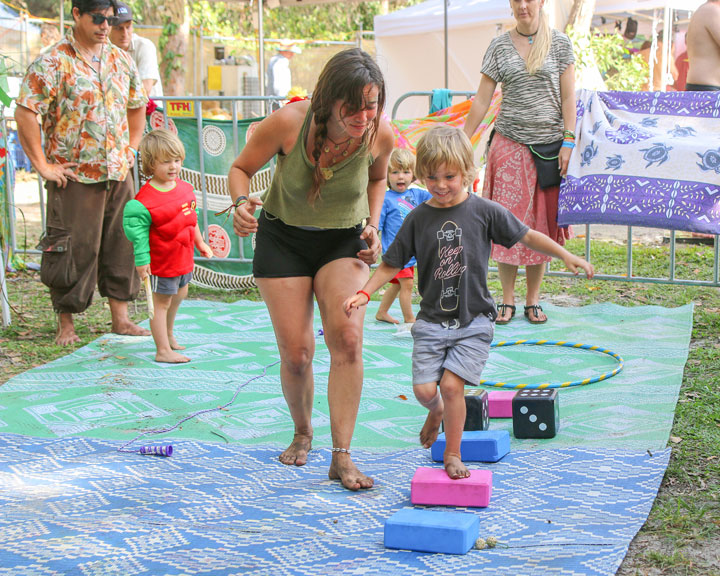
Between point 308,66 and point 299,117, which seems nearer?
point 299,117

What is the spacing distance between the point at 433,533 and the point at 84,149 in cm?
435

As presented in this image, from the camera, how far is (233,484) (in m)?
3.81

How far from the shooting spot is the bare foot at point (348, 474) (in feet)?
12.0

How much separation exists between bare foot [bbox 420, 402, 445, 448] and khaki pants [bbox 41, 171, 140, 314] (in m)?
3.33

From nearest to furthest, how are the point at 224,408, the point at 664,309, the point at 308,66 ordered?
the point at 224,408 < the point at 664,309 < the point at 308,66

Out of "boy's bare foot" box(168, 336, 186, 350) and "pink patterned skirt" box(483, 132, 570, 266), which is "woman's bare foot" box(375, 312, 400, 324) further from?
"boy's bare foot" box(168, 336, 186, 350)

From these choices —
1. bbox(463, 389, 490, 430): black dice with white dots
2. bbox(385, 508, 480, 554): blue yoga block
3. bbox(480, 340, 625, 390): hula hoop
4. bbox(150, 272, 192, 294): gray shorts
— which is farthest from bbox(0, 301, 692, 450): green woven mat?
bbox(385, 508, 480, 554): blue yoga block

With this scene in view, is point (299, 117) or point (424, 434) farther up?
point (299, 117)

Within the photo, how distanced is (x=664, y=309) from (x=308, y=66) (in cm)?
2051

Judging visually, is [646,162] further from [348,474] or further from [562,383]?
[348,474]

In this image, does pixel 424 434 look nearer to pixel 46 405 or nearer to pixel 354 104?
pixel 354 104

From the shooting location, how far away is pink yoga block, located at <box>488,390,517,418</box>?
15.3ft

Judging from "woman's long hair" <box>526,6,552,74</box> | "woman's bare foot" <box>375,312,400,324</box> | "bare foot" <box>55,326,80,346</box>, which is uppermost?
"woman's long hair" <box>526,6,552,74</box>

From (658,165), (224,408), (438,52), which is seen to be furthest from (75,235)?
(438,52)
